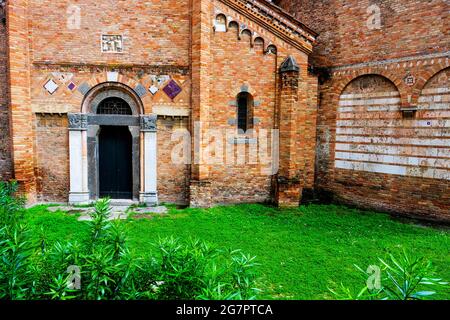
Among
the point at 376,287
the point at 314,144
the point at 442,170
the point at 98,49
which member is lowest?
the point at 376,287

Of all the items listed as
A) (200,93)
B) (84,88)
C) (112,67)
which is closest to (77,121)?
(84,88)

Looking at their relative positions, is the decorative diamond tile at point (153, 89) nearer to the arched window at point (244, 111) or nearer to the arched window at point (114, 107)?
the arched window at point (114, 107)

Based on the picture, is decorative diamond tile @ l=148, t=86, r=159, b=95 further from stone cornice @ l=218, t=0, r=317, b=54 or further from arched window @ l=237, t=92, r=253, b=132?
stone cornice @ l=218, t=0, r=317, b=54

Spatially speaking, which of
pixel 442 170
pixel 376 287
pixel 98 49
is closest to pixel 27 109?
pixel 98 49

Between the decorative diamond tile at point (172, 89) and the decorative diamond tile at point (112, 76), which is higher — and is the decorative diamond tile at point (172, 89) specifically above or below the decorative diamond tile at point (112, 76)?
below

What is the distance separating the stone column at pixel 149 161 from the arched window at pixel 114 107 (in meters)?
0.88

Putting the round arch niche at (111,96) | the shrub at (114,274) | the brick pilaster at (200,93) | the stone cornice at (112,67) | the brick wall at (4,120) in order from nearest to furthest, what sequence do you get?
the shrub at (114,274), the brick wall at (4,120), the brick pilaster at (200,93), the stone cornice at (112,67), the round arch niche at (111,96)

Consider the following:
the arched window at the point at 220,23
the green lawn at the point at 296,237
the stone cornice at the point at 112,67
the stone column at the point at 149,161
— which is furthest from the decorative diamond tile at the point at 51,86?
the arched window at the point at 220,23

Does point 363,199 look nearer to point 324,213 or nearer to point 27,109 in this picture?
point 324,213

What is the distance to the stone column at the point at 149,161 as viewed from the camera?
1021 cm

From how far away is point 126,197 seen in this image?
10.8m

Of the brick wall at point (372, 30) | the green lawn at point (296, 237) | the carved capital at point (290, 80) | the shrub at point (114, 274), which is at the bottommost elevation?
the green lawn at point (296, 237)

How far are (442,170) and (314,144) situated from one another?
4.17m

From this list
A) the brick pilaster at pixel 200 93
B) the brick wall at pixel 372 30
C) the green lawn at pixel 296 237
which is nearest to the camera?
A: the green lawn at pixel 296 237
